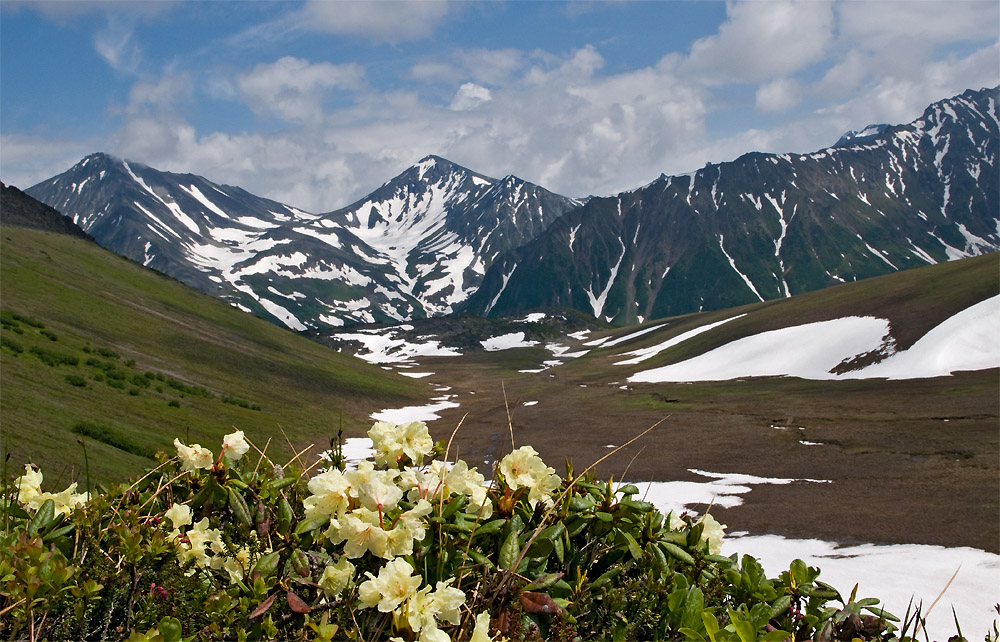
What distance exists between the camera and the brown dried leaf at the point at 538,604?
8.32 feet

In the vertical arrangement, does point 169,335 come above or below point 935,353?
above

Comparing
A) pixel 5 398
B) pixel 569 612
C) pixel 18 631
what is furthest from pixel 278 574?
pixel 5 398

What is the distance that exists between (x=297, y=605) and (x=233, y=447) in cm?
108

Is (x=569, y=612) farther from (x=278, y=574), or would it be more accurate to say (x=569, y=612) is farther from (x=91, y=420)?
(x=91, y=420)

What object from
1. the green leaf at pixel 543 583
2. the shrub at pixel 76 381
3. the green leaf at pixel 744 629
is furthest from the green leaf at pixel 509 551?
the shrub at pixel 76 381

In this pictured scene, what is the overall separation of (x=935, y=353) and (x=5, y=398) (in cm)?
7052

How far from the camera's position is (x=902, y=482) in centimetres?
2797

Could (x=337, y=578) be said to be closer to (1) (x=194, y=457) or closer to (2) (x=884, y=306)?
(1) (x=194, y=457)

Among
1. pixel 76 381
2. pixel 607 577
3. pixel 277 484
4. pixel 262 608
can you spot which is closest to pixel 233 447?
pixel 277 484

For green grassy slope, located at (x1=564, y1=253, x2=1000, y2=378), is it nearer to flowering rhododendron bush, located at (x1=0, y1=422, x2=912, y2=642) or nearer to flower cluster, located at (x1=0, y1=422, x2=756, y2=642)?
flowering rhododendron bush, located at (x1=0, y1=422, x2=912, y2=642)

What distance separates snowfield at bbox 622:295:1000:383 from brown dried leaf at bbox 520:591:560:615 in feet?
223

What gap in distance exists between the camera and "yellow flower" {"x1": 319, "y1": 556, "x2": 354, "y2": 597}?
8.73 feet

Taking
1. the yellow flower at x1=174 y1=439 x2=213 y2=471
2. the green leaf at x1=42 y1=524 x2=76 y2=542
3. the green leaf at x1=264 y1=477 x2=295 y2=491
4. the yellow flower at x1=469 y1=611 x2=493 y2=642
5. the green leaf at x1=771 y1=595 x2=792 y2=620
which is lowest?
the green leaf at x1=771 y1=595 x2=792 y2=620

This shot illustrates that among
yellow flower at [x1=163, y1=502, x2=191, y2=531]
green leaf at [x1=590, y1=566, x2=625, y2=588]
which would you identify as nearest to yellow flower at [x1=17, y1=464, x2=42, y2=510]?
yellow flower at [x1=163, y1=502, x2=191, y2=531]
